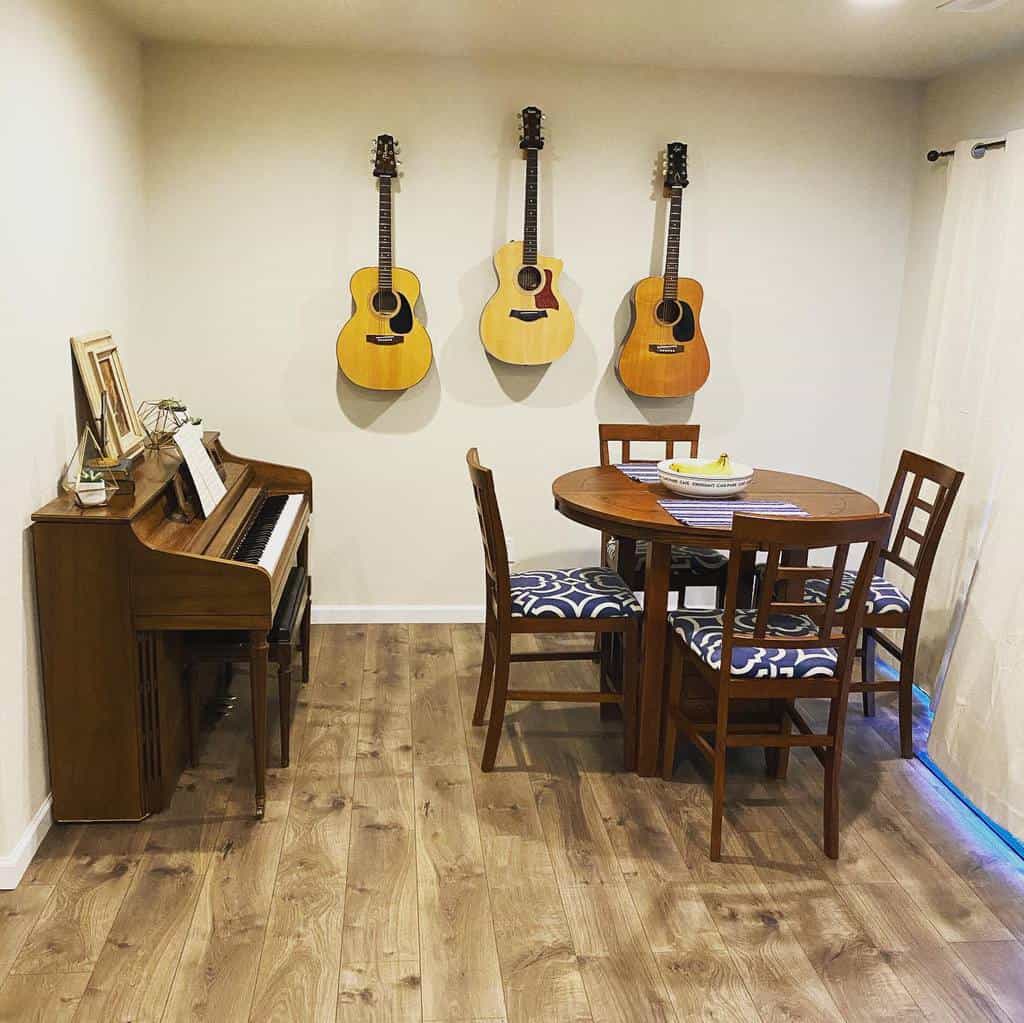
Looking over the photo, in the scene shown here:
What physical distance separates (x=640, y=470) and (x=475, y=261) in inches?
43.9

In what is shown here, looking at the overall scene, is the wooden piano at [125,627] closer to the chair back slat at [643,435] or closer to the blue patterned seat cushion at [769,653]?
the blue patterned seat cushion at [769,653]

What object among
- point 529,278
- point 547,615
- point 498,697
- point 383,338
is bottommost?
point 498,697

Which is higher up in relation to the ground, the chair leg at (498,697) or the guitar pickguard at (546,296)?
the guitar pickguard at (546,296)

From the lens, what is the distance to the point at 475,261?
4.03m

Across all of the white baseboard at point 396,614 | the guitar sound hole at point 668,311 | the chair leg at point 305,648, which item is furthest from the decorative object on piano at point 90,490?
the guitar sound hole at point 668,311

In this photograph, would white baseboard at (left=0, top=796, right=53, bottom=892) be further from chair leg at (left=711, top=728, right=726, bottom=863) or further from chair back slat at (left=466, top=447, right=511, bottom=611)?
chair leg at (left=711, top=728, right=726, bottom=863)

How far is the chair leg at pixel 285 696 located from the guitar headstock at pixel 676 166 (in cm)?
232

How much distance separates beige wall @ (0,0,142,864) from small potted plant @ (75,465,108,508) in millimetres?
106

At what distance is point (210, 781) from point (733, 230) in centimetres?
285

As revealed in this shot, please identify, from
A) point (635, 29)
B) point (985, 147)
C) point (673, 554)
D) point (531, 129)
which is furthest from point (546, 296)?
point (985, 147)

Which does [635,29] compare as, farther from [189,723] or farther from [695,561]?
[189,723]

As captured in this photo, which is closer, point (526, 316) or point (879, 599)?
point (879, 599)

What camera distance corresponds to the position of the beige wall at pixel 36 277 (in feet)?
7.86

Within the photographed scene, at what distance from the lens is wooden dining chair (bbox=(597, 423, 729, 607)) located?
3.41 meters
